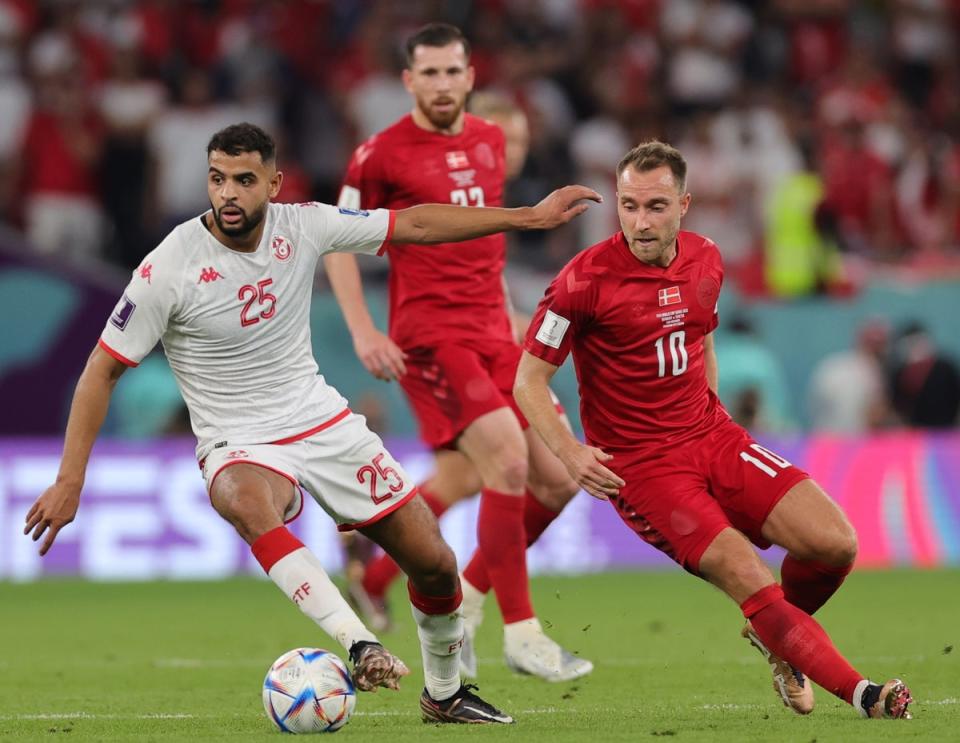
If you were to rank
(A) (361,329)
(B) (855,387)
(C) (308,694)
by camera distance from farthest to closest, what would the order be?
1. (B) (855,387)
2. (A) (361,329)
3. (C) (308,694)

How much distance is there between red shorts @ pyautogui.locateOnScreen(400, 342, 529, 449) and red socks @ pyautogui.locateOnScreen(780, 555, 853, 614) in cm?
180

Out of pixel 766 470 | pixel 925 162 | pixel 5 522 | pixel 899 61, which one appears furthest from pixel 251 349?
pixel 899 61

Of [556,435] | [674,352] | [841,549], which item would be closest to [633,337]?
[674,352]

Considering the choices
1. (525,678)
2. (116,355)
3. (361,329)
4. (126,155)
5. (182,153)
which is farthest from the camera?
(126,155)

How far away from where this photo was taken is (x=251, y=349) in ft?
22.5

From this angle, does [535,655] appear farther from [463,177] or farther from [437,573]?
[463,177]

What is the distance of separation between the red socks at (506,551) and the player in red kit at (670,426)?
4.00ft

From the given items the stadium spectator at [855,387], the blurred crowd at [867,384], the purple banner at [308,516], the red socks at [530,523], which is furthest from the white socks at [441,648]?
the stadium spectator at [855,387]

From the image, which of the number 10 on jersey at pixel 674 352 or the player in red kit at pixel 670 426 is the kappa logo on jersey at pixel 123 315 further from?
the number 10 on jersey at pixel 674 352

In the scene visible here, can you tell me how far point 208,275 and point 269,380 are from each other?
0.47 meters

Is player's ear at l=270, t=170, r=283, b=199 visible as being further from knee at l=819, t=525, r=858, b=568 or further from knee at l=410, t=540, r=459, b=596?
knee at l=819, t=525, r=858, b=568

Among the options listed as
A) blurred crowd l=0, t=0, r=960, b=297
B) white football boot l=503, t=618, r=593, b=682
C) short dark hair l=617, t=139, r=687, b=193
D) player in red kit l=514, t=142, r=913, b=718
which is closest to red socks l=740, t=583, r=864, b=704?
player in red kit l=514, t=142, r=913, b=718

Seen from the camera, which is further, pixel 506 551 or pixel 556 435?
pixel 506 551

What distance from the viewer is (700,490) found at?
6.94 m
